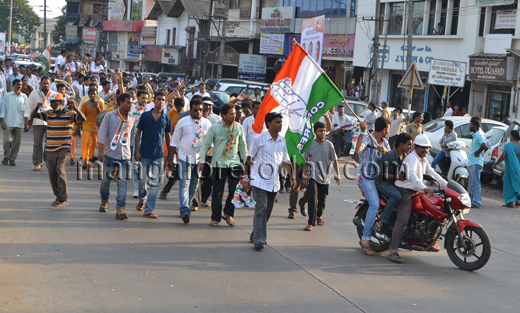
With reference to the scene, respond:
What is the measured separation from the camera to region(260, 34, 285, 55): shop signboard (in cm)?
3944

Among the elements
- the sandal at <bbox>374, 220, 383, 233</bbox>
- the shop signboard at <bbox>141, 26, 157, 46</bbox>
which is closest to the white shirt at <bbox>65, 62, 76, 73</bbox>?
the sandal at <bbox>374, 220, 383, 233</bbox>

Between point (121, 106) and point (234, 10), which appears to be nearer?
point (121, 106)

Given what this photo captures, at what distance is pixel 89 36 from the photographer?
82.0m

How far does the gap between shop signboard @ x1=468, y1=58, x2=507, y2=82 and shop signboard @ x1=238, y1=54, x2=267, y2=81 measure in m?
19.6

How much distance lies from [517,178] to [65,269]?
947 centimetres

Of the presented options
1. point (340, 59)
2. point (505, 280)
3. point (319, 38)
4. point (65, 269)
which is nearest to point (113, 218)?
point (65, 269)

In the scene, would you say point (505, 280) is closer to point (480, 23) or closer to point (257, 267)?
point (257, 267)

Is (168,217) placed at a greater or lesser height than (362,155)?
lesser

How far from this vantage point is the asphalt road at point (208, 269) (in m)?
5.23

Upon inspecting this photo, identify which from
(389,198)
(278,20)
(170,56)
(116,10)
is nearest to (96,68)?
(278,20)

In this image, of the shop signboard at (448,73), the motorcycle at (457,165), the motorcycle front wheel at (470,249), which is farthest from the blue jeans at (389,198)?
the shop signboard at (448,73)

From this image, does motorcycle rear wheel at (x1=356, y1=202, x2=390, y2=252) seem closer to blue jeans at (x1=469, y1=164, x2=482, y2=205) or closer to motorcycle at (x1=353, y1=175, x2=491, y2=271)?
motorcycle at (x1=353, y1=175, x2=491, y2=271)

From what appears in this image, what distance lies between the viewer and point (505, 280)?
6.68m

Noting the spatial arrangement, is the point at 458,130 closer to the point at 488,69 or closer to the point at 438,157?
the point at 438,157
